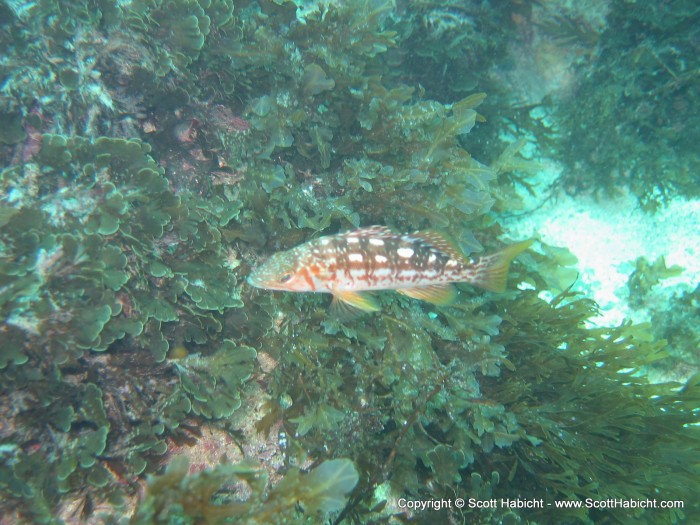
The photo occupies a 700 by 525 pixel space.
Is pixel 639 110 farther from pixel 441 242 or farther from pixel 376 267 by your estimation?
pixel 376 267

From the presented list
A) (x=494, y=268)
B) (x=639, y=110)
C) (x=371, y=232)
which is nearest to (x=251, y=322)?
(x=371, y=232)

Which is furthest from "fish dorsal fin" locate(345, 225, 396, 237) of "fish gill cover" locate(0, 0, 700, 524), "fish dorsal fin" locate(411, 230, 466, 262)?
"fish gill cover" locate(0, 0, 700, 524)

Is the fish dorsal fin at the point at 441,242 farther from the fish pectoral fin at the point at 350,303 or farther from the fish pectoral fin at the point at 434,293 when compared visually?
the fish pectoral fin at the point at 350,303

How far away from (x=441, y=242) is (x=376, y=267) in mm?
835

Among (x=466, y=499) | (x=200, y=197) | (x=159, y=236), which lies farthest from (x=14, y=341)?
(x=466, y=499)

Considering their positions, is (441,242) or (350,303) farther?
(441,242)

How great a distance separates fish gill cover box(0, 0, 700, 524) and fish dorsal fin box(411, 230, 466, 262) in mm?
702

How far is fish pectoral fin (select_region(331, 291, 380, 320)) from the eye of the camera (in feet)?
11.5

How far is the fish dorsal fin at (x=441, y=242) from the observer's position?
3.88 meters

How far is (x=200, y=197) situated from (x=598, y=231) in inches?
313

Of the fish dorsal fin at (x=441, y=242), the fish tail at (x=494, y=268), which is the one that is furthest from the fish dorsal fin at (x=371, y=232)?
the fish tail at (x=494, y=268)

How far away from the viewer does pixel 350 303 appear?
3582 millimetres

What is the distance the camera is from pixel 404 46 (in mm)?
6344

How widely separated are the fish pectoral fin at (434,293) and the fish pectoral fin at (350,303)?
0.53 meters
